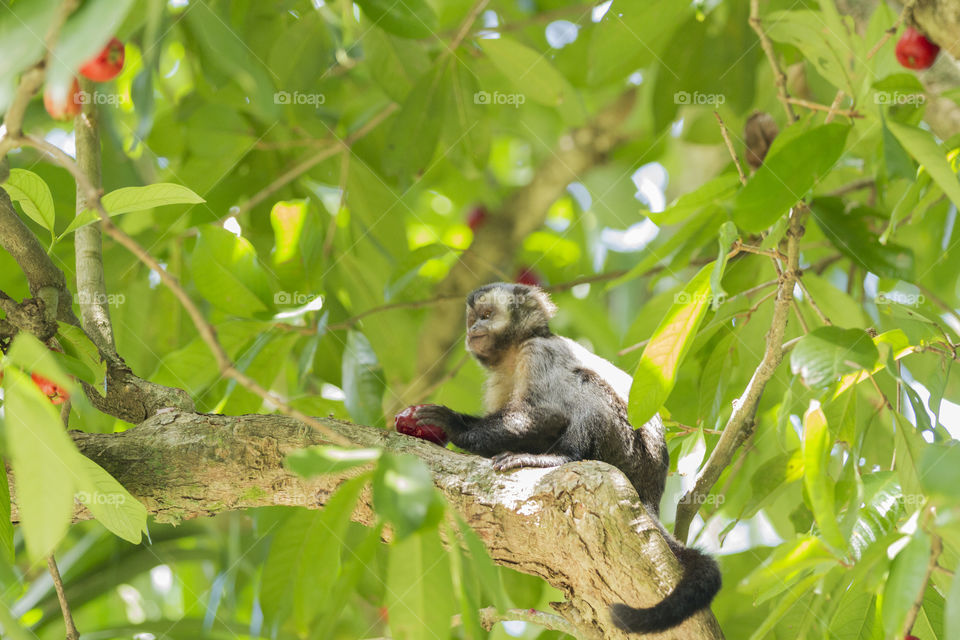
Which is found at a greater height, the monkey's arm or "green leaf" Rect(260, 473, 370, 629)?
"green leaf" Rect(260, 473, 370, 629)

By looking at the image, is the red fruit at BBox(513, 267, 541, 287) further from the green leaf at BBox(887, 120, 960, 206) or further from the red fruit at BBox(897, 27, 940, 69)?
the green leaf at BBox(887, 120, 960, 206)

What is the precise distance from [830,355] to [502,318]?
281 centimetres

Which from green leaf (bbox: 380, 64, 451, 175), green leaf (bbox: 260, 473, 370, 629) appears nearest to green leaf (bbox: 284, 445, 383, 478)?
green leaf (bbox: 260, 473, 370, 629)

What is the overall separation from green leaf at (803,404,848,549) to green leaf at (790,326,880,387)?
0.10m

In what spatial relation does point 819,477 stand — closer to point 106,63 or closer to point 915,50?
point 915,50

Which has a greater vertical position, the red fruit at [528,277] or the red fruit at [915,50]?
the red fruit at [915,50]

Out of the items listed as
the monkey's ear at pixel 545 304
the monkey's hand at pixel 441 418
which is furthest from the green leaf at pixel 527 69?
the monkey's hand at pixel 441 418

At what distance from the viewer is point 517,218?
7.39 meters

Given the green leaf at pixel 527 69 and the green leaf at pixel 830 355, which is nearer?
the green leaf at pixel 830 355

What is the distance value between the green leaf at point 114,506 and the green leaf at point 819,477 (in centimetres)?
185

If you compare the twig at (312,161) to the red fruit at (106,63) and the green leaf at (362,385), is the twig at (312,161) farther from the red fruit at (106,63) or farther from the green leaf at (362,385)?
the red fruit at (106,63)

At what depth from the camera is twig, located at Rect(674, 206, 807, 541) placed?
9.30 feet

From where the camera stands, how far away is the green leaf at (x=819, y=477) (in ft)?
6.54

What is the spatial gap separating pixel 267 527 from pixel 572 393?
62.6 inches
